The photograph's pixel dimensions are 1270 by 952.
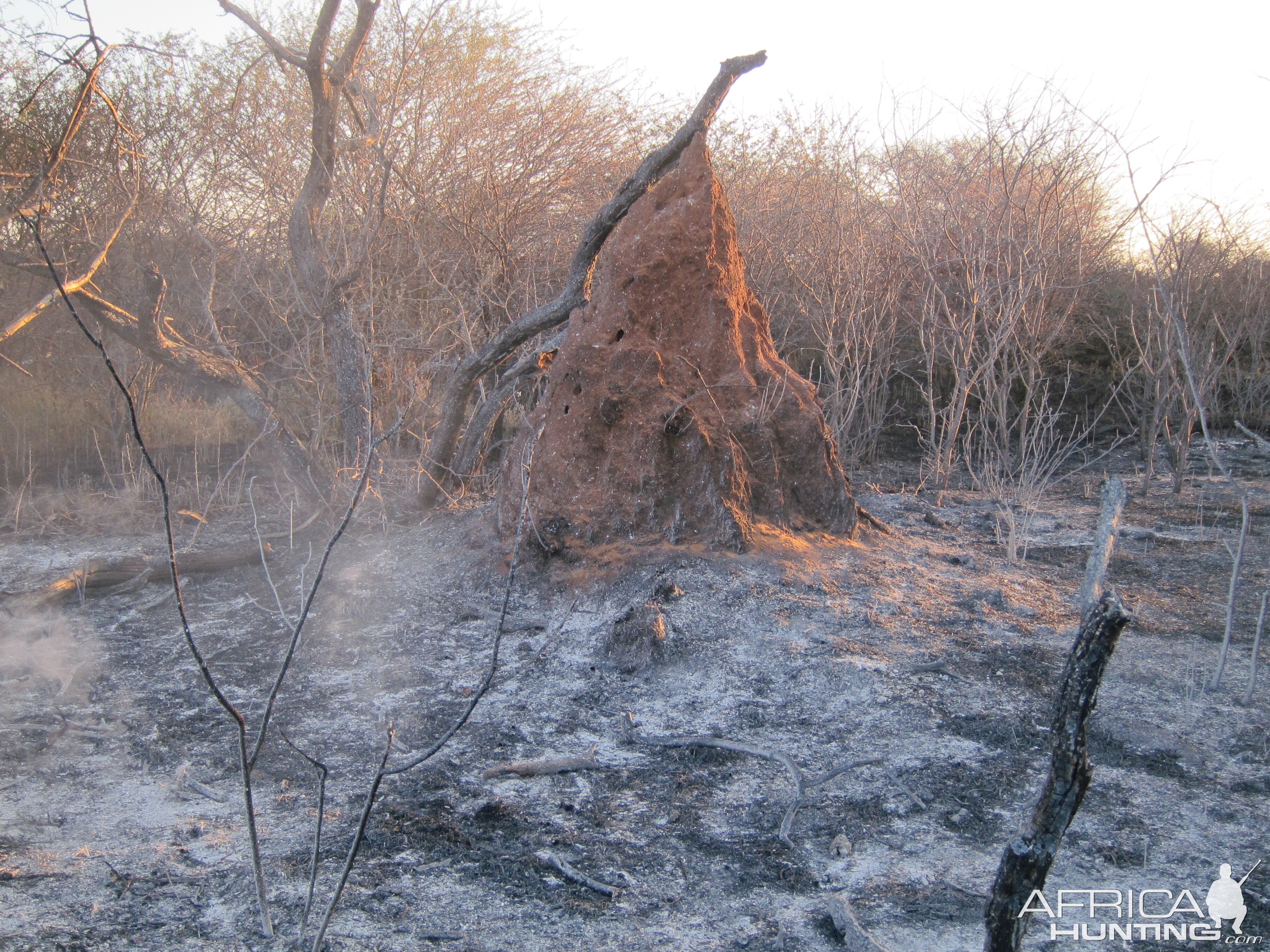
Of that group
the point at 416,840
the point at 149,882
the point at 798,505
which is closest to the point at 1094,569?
the point at 416,840

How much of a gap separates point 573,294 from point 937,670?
11.9ft

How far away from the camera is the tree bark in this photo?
4.99 feet

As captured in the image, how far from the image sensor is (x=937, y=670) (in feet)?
12.6

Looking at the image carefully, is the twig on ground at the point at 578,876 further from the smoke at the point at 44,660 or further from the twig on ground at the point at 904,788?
the smoke at the point at 44,660

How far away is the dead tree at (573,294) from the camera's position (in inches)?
209

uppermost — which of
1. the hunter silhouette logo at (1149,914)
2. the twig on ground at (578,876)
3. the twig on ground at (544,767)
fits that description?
the hunter silhouette logo at (1149,914)

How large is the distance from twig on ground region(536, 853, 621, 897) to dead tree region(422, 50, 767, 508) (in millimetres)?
3500

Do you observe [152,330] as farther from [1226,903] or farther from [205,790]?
[1226,903]

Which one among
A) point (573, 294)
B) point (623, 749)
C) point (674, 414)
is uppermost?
point (573, 294)

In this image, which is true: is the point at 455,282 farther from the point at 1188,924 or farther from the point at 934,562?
the point at 1188,924

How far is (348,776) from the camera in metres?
3.04

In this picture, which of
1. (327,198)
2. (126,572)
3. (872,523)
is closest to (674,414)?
(872,523)

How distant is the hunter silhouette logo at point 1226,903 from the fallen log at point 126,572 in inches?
179

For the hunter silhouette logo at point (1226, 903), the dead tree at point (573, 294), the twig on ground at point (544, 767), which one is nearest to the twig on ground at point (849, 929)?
the hunter silhouette logo at point (1226, 903)
